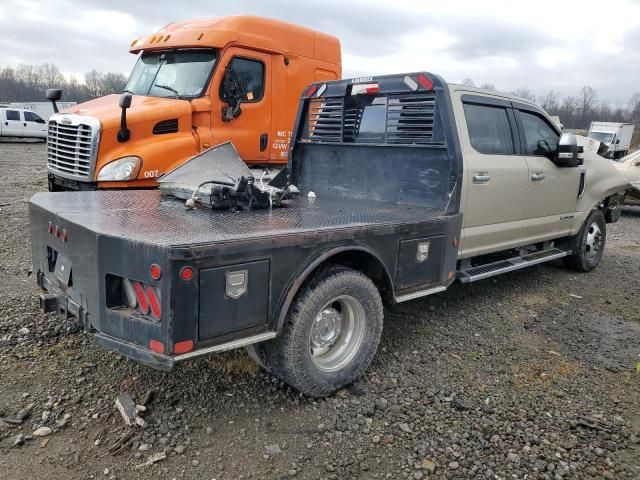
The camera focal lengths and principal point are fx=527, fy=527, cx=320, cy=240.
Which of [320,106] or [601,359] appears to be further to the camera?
[320,106]

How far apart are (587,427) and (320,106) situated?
3.72m

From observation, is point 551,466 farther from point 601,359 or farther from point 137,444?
point 137,444

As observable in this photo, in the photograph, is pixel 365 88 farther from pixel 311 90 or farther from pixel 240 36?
pixel 240 36

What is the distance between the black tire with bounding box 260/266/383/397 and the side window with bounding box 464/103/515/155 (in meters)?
1.95

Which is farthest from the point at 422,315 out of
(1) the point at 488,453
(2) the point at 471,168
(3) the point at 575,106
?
(3) the point at 575,106

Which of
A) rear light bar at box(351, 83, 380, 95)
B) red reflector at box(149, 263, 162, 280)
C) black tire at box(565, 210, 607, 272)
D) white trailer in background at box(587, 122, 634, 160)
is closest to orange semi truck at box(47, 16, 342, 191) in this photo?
rear light bar at box(351, 83, 380, 95)

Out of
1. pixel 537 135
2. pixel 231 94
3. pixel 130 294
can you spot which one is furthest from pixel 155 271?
pixel 231 94

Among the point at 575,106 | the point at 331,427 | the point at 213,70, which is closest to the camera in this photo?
the point at 331,427

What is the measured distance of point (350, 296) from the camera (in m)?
3.41

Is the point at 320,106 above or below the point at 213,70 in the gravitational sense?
below

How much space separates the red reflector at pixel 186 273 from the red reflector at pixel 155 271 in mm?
102

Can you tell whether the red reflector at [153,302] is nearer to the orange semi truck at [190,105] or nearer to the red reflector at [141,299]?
the red reflector at [141,299]

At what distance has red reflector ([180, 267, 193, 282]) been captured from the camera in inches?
98.6

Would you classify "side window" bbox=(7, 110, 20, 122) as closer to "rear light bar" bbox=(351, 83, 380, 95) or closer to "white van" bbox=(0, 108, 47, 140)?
"white van" bbox=(0, 108, 47, 140)
